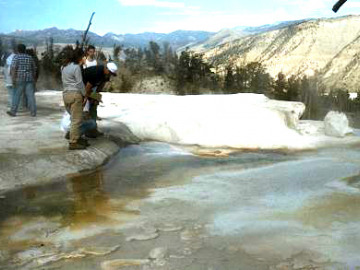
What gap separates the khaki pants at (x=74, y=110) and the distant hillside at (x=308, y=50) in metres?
83.6

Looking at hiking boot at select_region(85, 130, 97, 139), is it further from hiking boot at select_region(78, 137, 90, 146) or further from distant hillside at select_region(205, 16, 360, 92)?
distant hillside at select_region(205, 16, 360, 92)

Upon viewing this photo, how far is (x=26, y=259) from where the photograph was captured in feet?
13.3

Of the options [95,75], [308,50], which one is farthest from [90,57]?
[308,50]

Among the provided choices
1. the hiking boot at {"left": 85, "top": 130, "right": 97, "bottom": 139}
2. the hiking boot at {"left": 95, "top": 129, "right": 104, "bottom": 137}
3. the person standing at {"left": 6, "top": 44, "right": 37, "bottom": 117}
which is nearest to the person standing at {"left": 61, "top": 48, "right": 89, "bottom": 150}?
the hiking boot at {"left": 85, "top": 130, "right": 97, "bottom": 139}

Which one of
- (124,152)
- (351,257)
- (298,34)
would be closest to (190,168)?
(124,152)

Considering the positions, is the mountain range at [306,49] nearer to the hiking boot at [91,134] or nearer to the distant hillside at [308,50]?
the distant hillside at [308,50]

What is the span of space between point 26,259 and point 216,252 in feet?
4.80

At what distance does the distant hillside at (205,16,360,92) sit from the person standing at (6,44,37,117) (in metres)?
81.7

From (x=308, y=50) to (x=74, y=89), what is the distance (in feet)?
378

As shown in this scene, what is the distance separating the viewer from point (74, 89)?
6.96 meters

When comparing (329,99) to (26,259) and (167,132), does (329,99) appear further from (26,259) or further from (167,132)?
(26,259)

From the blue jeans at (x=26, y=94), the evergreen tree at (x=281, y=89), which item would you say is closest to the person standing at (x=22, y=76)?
the blue jeans at (x=26, y=94)

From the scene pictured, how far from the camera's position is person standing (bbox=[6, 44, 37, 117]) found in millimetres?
9375

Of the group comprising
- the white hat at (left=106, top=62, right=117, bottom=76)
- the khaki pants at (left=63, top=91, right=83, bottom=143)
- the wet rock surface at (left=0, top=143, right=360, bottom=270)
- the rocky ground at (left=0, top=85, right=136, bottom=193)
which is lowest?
the wet rock surface at (left=0, top=143, right=360, bottom=270)
